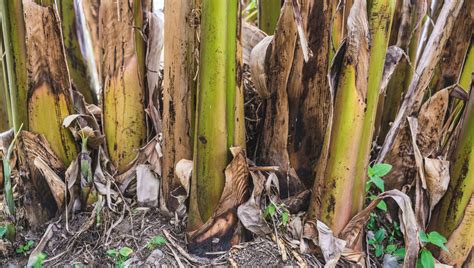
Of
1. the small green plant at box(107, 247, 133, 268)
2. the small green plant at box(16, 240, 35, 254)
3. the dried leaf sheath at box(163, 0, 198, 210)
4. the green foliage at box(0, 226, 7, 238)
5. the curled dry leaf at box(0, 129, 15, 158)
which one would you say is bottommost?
the small green plant at box(16, 240, 35, 254)

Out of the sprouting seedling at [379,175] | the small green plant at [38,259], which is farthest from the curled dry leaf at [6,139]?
the sprouting seedling at [379,175]

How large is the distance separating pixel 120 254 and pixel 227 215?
285 millimetres

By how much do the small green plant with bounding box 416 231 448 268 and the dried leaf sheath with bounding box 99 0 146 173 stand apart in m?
0.79

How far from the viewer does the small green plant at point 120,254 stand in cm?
120

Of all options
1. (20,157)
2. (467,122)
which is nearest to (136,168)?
(20,157)

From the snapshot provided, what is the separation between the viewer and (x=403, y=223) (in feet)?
3.85

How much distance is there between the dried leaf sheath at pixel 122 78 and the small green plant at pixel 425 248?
2.61ft

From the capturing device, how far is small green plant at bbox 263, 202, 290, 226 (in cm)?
123

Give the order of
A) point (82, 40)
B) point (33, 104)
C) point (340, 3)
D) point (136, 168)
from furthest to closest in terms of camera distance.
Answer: point (82, 40), point (136, 168), point (33, 104), point (340, 3)

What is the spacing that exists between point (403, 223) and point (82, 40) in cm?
106

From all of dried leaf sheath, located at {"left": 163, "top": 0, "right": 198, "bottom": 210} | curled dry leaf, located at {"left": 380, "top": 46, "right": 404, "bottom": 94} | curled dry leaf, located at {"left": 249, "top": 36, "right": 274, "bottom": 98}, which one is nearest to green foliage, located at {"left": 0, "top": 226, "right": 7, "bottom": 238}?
dried leaf sheath, located at {"left": 163, "top": 0, "right": 198, "bottom": 210}

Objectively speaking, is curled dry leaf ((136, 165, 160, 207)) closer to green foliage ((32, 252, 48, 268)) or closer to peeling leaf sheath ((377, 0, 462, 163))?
green foliage ((32, 252, 48, 268))

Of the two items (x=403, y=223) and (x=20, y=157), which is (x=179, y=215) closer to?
(x=20, y=157)

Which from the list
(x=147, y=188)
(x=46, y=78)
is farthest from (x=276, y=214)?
(x=46, y=78)
